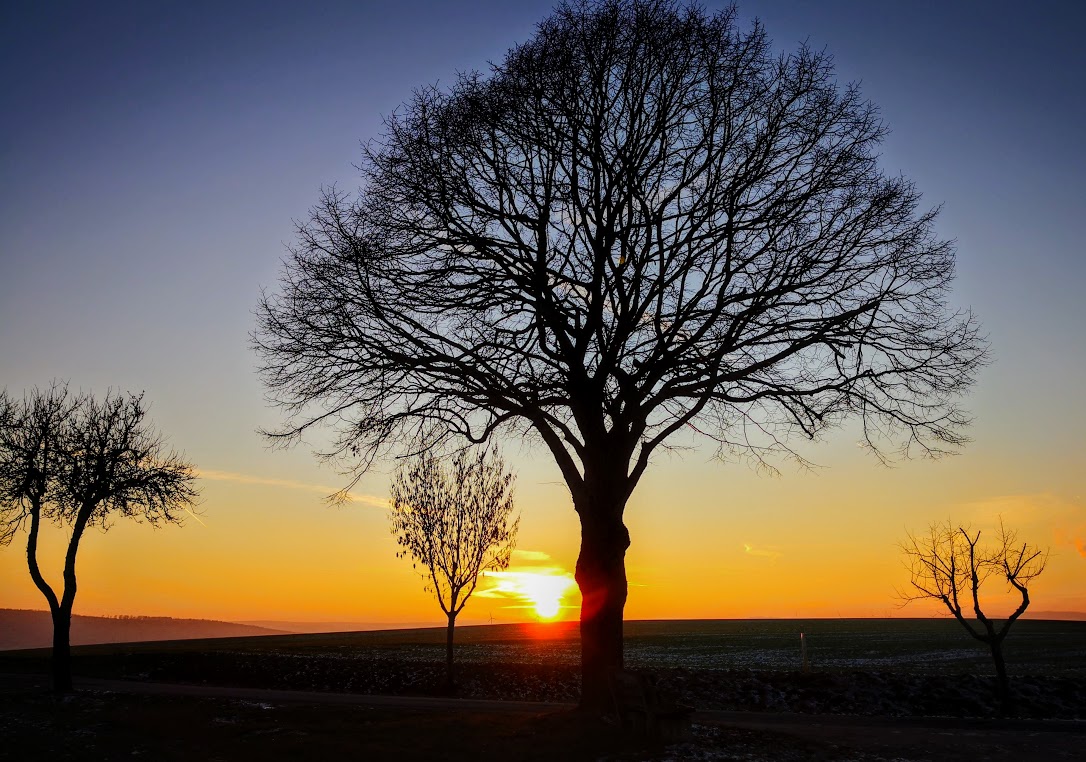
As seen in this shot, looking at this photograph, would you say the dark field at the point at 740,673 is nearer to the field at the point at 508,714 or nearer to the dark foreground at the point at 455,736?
the field at the point at 508,714

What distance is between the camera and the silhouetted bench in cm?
1413

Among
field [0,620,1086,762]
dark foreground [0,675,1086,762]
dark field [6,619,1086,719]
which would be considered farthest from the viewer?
dark field [6,619,1086,719]

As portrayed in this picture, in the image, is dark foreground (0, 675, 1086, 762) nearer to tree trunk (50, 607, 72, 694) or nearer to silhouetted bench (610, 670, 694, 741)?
silhouetted bench (610, 670, 694, 741)

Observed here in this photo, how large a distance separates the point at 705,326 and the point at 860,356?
360cm

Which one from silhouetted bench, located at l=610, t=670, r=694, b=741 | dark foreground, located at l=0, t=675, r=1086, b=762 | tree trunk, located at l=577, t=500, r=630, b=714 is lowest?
dark foreground, located at l=0, t=675, r=1086, b=762

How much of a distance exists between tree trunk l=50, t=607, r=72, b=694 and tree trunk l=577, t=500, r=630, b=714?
1642 centimetres

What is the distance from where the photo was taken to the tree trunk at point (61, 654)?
23.0 metres

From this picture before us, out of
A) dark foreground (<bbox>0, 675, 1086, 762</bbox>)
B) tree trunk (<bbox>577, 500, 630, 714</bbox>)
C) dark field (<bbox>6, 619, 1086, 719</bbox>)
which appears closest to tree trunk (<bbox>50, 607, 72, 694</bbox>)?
dark foreground (<bbox>0, 675, 1086, 762</bbox>)

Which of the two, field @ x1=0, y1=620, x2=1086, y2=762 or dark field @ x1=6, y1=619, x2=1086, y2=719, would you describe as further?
dark field @ x1=6, y1=619, x2=1086, y2=719

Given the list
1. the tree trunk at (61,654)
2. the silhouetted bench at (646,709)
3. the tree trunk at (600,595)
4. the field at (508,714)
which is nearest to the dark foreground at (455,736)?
the field at (508,714)

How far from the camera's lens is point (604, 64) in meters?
16.0

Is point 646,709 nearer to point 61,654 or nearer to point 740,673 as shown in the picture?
point 740,673

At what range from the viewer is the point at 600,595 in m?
16.0

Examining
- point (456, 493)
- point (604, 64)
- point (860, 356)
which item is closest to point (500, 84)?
point (604, 64)
